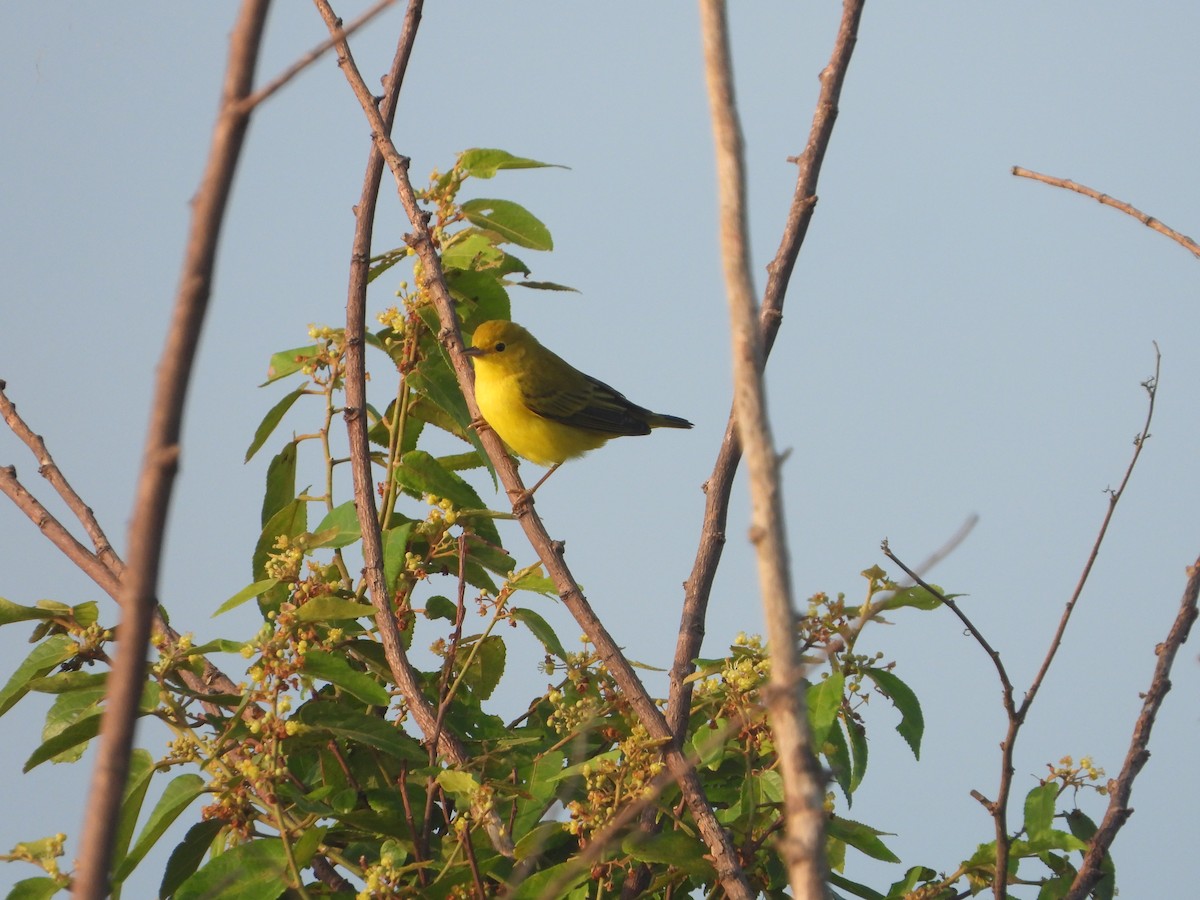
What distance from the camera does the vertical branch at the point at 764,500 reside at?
1.23 m

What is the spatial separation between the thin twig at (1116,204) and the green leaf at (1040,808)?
4.51ft

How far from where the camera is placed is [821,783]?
128 cm

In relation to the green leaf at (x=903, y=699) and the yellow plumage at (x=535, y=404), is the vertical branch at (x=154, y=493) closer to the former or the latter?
the green leaf at (x=903, y=699)

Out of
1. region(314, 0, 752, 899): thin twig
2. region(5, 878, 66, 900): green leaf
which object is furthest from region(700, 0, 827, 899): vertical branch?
region(5, 878, 66, 900): green leaf

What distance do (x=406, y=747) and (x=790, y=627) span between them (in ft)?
6.37

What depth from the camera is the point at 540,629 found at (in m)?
3.58

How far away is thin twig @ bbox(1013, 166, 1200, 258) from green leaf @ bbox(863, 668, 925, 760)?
124cm

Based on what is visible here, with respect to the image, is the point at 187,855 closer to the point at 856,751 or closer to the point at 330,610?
the point at 330,610

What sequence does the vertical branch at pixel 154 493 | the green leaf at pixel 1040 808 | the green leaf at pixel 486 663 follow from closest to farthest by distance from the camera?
the vertical branch at pixel 154 493 → the green leaf at pixel 1040 808 → the green leaf at pixel 486 663

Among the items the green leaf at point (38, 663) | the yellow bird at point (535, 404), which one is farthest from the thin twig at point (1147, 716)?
the yellow bird at point (535, 404)

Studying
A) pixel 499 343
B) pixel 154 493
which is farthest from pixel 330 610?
pixel 499 343

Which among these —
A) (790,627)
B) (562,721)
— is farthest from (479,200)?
(790,627)

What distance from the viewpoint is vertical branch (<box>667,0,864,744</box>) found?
3.21 meters

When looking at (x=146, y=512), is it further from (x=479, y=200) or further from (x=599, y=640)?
(x=479, y=200)
